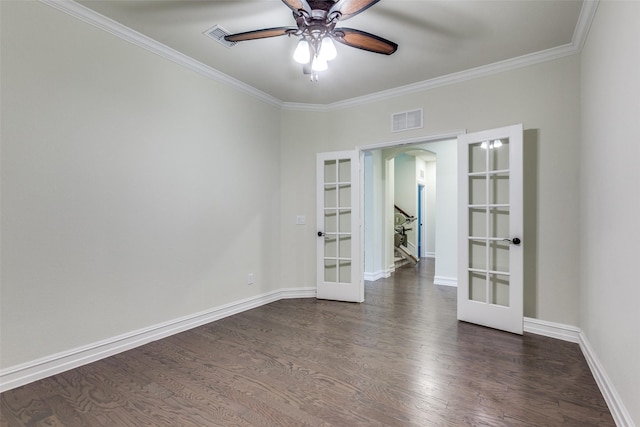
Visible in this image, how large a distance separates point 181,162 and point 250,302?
6.34 ft

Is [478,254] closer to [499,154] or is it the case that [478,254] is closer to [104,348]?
[499,154]

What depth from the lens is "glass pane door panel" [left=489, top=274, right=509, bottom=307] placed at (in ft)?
10.6

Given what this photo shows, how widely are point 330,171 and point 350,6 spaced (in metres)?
2.62

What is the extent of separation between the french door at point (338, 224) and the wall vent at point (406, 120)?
24.8 inches

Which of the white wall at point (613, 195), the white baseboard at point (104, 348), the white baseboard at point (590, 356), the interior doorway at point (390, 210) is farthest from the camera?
the interior doorway at point (390, 210)

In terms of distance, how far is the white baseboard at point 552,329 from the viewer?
290cm

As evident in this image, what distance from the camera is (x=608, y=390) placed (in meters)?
1.95

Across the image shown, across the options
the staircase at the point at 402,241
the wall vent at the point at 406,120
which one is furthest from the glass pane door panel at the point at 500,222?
the staircase at the point at 402,241

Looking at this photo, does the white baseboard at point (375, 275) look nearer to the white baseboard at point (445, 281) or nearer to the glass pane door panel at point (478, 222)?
the white baseboard at point (445, 281)

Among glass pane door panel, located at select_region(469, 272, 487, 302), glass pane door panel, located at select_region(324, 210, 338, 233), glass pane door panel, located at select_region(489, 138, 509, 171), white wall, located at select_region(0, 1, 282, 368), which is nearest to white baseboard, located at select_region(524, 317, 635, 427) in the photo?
glass pane door panel, located at select_region(469, 272, 487, 302)

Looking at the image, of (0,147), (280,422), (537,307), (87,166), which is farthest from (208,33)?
(537,307)

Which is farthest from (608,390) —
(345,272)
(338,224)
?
(338,224)

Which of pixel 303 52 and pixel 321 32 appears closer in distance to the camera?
pixel 321 32

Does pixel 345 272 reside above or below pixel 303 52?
below
